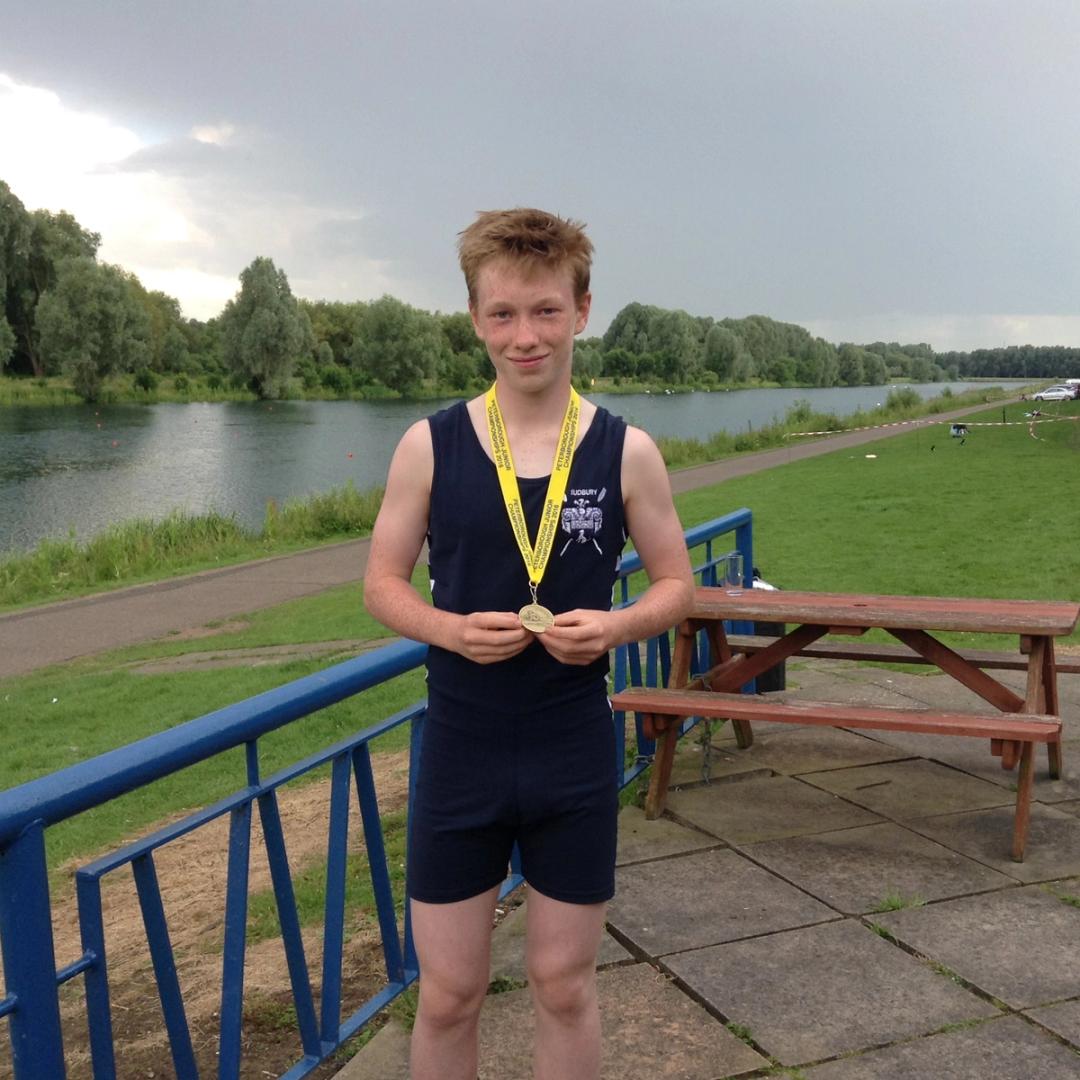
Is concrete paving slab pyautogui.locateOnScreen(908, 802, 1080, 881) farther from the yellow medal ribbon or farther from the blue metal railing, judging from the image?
the yellow medal ribbon

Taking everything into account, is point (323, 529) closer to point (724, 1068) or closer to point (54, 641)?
point (54, 641)

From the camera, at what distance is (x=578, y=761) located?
1.99m

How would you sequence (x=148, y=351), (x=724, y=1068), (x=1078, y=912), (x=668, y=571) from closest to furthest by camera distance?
(x=668, y=571), (x=724, y=1068), (x=1078, y=912), (x=148, y=351)

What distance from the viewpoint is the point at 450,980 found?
6.68 feet

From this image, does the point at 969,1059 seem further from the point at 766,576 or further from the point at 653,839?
the point at 766,576

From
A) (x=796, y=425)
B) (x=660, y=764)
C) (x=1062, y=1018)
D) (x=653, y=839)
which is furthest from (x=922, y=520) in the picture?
(x=796, y=425)

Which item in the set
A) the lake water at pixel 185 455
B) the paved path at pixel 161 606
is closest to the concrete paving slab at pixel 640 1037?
the paved path at pixel 161 606

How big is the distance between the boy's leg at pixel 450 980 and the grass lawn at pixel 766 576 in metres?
3.90

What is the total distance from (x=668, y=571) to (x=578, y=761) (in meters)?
0.37

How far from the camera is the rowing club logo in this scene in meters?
1.95

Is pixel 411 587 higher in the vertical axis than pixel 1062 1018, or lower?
higher

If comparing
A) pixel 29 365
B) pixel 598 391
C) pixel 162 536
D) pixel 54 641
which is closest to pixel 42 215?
pixel 29 365

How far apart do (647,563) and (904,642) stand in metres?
2.73

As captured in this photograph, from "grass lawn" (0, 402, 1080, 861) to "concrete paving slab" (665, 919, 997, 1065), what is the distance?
126 inches
